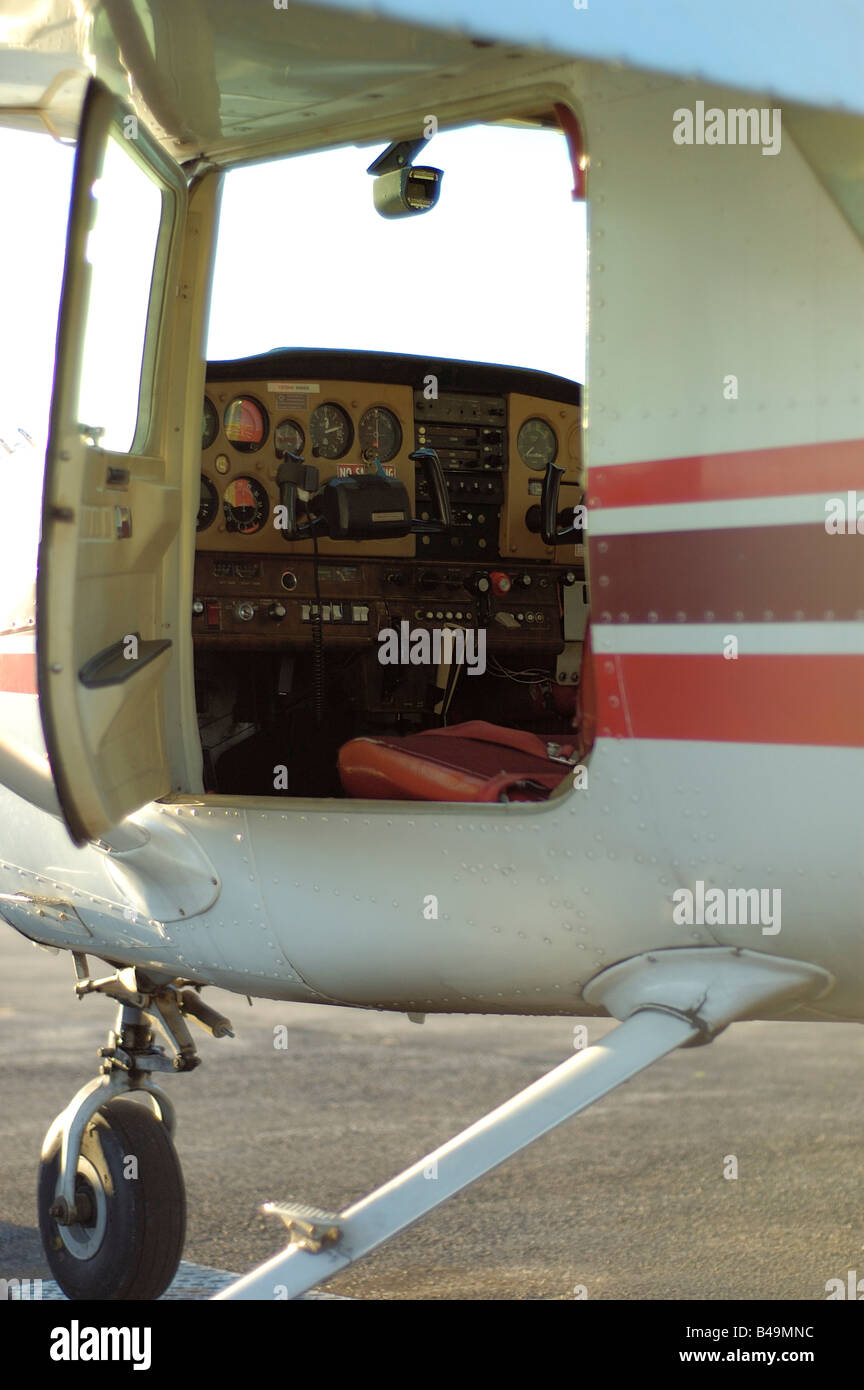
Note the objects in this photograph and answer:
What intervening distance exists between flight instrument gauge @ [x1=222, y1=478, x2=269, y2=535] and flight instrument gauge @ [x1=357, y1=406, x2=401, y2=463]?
0.46m

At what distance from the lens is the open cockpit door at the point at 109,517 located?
10.7 feet

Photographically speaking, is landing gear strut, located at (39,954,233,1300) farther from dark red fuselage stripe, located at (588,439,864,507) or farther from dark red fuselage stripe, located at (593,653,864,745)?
dark red fuselage stripe, located at (588,439,864,507)

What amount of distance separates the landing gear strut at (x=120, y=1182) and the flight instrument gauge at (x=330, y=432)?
1.85 metres

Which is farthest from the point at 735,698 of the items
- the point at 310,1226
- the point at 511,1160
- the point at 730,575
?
the point at 511,1160

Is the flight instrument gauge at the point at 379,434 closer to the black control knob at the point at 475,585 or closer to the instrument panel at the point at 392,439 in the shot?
the instrument panel at the point at 392,439

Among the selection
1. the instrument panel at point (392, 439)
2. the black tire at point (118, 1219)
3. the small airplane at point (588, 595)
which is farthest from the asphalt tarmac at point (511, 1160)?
the instrument panel at point (392, 439)

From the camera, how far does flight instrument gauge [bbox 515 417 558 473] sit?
5.88 m

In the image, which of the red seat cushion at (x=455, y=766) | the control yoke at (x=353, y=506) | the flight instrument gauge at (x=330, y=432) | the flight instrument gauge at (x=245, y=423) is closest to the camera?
the red seat cushion at (x=455, y=766)

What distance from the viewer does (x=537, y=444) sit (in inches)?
233

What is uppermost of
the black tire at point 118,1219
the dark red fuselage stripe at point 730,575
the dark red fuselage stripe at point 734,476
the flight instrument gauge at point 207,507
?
the flight instrument gauge at point 207,507

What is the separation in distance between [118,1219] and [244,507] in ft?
7.47

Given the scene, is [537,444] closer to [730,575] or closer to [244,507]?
[244,507]

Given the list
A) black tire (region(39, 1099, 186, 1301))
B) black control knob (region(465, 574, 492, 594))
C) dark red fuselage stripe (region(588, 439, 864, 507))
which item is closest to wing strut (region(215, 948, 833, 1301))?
dark red fuselage stripe (region(588, 439, 864, 507))

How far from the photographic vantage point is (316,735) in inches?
200
